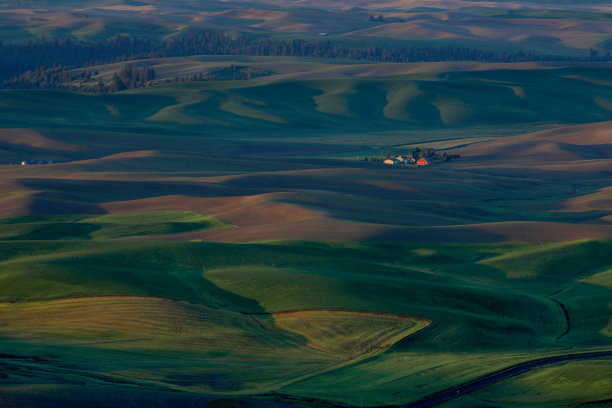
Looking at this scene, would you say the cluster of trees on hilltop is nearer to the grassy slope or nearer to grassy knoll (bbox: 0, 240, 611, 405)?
the grassy slope

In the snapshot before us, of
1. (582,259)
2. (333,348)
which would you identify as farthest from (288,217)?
(333,348)

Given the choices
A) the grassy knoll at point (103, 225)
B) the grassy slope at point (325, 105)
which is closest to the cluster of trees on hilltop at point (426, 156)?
the grassy slope at point (325, 105)

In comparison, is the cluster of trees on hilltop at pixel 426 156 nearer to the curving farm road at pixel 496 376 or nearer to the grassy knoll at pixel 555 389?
the curving farm road at pixel 496 376

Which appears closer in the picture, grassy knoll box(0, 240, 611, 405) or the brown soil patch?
grassy knoll box(0, 240, 611, 405)

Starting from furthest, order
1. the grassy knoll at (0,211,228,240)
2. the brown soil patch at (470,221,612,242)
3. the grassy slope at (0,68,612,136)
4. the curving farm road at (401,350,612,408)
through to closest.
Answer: the grassy slope at (0,68,612,136) → the grassy knoll at (0,211,228,240) → the brown soil patch at (470,221,612,242) → the curving farm road at (401,350,612,408)

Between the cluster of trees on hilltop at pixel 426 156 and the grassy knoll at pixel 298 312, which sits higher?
the grassy knoll at pixel 298 312

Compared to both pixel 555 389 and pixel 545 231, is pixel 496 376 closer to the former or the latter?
pixel 555 389

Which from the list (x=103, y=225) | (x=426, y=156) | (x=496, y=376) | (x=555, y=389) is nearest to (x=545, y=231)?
(x=103, y=225)

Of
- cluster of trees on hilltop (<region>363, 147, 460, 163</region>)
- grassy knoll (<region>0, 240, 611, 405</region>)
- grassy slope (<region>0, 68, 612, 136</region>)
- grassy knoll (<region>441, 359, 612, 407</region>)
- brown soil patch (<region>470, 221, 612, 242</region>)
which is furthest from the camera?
grassy slope (<region>0, 68, 612, 136</region>)

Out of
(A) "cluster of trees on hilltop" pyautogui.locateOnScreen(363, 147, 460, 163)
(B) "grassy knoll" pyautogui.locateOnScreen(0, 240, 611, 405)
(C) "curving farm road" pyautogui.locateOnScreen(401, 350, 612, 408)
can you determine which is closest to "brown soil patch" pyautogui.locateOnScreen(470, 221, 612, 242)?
(B) "grassy knoll" pyautogui.locateOnScreen(0, 240, 611, 405)
